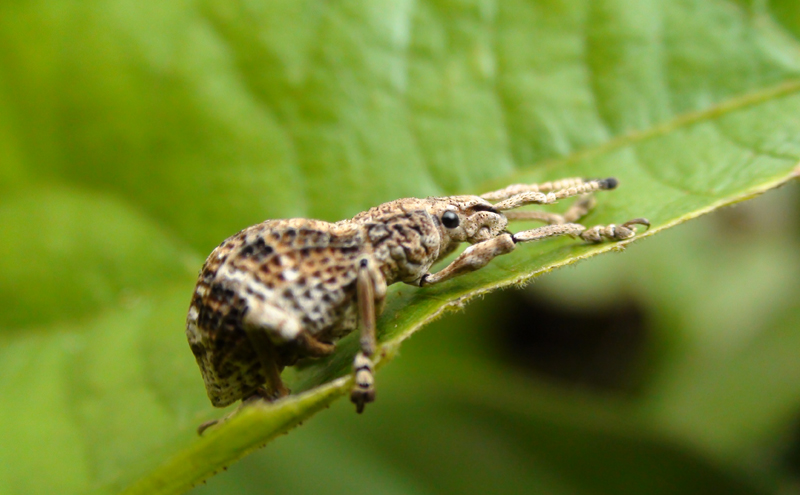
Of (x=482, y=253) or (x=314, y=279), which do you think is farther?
(x=482, y=253)

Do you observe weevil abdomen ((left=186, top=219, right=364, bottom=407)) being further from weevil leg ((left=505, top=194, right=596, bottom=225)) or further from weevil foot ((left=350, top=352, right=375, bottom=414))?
weevil leg ((left=505, top=194, right=596, bottom=225))

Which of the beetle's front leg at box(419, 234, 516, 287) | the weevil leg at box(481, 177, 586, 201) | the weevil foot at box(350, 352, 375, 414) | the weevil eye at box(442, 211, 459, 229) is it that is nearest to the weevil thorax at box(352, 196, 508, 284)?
the weevil eye at box(442, 211, 459, 229)

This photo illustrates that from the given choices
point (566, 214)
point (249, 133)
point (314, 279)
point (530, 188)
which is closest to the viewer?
point (314, 279)

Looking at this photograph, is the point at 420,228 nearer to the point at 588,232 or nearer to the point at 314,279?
the point at 314,279

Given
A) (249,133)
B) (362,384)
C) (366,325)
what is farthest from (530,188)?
(249,133)

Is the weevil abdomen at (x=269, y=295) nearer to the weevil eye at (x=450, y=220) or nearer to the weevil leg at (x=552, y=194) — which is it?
the weevil eye at (x=450, y=220)

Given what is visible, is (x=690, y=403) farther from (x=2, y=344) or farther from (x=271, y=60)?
(x=2, y=344)

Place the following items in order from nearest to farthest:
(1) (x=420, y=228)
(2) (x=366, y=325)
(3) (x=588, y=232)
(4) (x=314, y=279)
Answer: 1. (2) (x=366, y=325)
2. (4) (x=314, y=279)
3. (3) (x=588, y=232)
4. (1) (x=420, y=228)

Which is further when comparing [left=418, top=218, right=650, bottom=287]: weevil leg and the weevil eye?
the weevil eye

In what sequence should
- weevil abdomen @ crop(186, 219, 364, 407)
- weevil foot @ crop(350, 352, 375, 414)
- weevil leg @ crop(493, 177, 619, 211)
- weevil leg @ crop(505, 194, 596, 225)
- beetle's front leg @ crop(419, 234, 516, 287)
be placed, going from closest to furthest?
weevil foot @ crop(350, 352, 375, 414), weevil abdomen @ crop(186, 219, 364, 407), beetle's front leg @ crop(419, 234, 516, 287), weevil leg @ crop(493, 177, 619, 211), weevil leg @ crop(505, 194, 596, 225)
